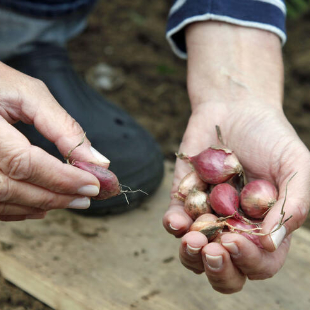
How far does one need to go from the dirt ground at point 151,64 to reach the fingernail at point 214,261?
1057 mm

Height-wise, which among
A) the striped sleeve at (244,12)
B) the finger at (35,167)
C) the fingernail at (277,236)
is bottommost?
the fingernail at (277,236)

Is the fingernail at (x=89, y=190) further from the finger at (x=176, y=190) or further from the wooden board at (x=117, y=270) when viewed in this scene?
the wooden board at (x=117, y=270)

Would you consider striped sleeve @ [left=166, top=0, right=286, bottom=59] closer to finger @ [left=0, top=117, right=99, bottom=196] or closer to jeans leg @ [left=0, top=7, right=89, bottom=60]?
jeans leg @ [left=0, top=7, right=89, bottom=60]

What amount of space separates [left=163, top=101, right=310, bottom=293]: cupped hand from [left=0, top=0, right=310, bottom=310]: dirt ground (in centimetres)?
67

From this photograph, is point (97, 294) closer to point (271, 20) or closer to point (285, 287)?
point (285, 287)

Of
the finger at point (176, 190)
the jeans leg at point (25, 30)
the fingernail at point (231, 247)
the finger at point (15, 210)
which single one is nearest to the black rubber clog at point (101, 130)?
the jeans leg at point (25, 30)

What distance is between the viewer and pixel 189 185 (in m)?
1.19

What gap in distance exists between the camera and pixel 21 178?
0.93m

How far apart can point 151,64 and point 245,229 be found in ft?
5.44

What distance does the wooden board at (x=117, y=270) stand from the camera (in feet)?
3.94

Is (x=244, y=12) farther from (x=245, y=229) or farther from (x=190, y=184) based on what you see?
(x=245, y=229)

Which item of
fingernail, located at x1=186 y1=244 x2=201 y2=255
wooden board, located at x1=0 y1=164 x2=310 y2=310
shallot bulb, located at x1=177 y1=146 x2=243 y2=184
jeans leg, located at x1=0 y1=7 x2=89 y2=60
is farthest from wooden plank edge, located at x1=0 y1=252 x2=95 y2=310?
jeans leg, located at x1=0 y1=7 x2=89 y2=60

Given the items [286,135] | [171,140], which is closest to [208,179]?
[286,135]

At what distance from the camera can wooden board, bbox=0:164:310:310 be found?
1200 mm
